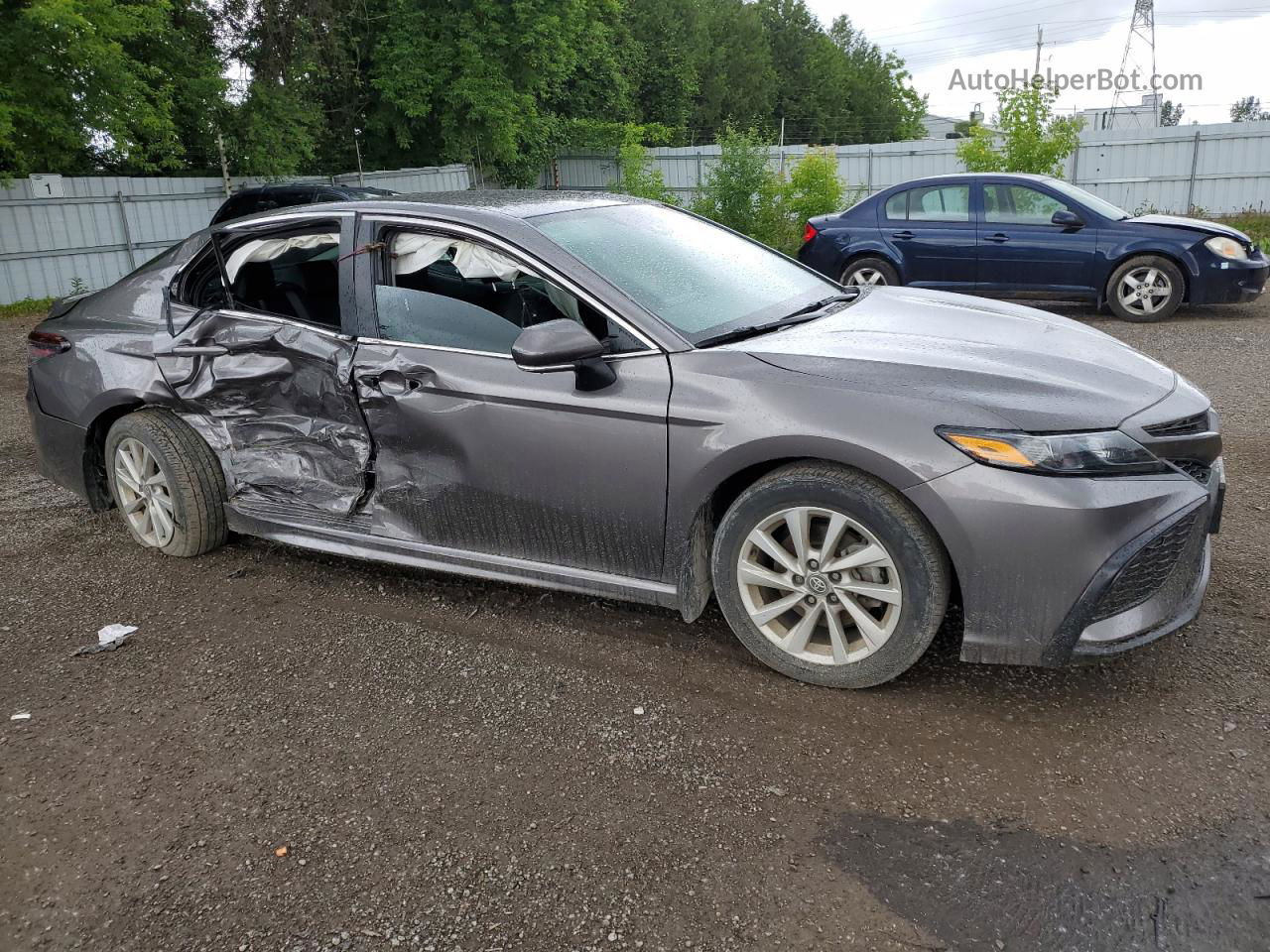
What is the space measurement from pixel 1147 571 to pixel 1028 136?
46.4ft

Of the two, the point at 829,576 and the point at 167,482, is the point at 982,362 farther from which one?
the point at 167,482

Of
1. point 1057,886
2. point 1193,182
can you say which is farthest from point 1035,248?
point 1193,182

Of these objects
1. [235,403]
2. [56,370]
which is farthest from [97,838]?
[56,370]

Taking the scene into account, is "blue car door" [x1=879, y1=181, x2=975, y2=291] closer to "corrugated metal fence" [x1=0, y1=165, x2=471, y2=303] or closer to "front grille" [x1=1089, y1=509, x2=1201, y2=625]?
"front grille" [x1=1089, y1=509, x2=1201, y2=625]

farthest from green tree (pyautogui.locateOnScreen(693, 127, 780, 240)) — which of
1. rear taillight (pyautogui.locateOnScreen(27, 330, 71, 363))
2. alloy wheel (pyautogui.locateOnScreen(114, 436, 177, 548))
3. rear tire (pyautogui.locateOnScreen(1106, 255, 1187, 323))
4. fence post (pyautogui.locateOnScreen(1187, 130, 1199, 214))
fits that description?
alloy wheel (pyautogui.locateOnScreen(114, 436, 177, 548))

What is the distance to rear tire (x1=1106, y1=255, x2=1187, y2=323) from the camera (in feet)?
33.7

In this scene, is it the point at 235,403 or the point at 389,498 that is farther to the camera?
the point at 235,403

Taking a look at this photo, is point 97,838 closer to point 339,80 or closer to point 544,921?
point 544,921

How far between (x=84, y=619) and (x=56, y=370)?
4.49 feet

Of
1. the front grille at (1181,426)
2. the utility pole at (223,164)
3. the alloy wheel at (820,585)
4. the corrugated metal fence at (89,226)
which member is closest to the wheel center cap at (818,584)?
the alloy wheel at (820,585)

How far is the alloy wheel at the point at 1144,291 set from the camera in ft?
33.7

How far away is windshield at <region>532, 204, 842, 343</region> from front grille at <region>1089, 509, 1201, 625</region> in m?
1.52

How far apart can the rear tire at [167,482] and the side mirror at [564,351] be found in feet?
6.30

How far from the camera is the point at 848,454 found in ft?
10.0
